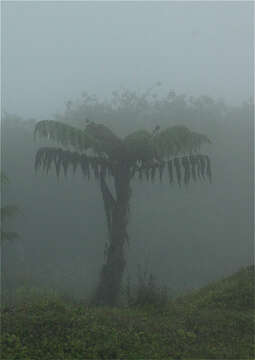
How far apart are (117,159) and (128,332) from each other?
3091 millimetres

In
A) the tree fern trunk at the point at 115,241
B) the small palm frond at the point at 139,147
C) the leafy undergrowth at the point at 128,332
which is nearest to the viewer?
the leafy undergrowth at the point at 128,332

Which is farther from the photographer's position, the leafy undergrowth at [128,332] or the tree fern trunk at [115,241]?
the tree fern trunk at [115,241]

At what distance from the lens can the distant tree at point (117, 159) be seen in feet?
20.9

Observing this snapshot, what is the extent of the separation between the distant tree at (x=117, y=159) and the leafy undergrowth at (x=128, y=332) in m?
1.21

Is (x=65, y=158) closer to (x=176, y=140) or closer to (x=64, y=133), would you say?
(x=64, y=133)

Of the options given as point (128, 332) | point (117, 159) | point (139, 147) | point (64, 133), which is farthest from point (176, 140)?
point (128, 332)

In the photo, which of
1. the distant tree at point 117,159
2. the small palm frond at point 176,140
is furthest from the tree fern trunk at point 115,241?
the small palm frond at point 176,140

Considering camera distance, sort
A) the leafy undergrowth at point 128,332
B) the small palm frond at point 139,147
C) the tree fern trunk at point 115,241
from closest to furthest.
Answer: the leafy undergrowth at point 128,332 → the tree fern trunk at point 115,241 → the small palm frond at point 139,147

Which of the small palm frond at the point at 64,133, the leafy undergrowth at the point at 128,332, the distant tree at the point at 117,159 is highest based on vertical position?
the small palm frond at the point at 64,133

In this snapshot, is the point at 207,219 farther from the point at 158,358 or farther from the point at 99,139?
the point at 158,358

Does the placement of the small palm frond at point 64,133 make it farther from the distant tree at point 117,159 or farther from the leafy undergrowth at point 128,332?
the leafy undergrowth at point 128,332

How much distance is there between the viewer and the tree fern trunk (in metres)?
6.25

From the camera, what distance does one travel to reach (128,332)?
4035 mm

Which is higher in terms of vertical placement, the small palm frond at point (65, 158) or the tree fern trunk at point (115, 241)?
the small palm frond at point (65, 158)
